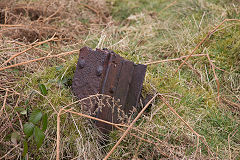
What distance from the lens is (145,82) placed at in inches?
80.3

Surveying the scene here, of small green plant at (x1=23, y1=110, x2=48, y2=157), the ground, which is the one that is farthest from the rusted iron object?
small green plant at (x1=23, y1=110, x2=48, y2=157)

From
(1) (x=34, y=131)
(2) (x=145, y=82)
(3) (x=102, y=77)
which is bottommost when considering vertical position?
(1) (x=34, y=131)

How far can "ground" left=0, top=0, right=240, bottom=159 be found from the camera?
60.7 inches

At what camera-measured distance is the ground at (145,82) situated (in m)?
1.54

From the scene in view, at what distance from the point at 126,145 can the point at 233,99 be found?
1.50m

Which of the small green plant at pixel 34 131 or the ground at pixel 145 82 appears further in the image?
the ground at pixel 145 82

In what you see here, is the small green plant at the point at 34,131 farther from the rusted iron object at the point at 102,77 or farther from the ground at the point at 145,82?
the rusted iron object at the point at 102,77

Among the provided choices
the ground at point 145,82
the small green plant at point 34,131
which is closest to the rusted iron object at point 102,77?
the ground at point 145,82

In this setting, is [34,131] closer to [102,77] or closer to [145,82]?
[102,77]

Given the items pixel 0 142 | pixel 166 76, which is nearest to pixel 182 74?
pixel 166 76

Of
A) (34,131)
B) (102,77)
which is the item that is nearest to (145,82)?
(102,77)

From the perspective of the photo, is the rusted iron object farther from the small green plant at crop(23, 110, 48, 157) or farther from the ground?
the small green plant at crop(23, 110, 48, 157)

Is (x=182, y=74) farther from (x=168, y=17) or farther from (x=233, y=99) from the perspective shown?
(x=168, y=17)

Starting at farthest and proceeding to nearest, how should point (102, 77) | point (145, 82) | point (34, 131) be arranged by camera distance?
point (145, 82)
point (102, 77)
point (34, 131)
